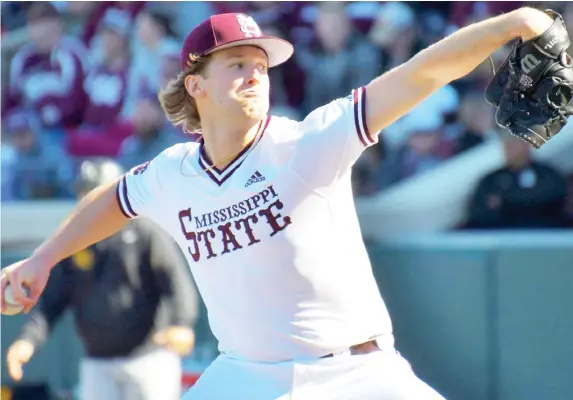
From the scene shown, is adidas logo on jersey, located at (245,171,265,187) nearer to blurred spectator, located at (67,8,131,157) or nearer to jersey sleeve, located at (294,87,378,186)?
jersey sleeve, located at (294,87,378,186)

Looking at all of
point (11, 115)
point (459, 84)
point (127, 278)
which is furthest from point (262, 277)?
point (11, 115)

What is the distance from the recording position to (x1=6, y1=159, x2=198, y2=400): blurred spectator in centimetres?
633

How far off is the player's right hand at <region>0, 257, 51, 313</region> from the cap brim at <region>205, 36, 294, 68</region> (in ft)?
3.12

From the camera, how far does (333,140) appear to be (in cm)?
353

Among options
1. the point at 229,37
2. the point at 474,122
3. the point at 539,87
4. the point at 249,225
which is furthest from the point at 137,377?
the point at 539,87

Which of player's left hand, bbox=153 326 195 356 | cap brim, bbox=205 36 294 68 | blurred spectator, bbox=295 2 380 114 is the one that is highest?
blurred spectator, bbox=295 2 380 114

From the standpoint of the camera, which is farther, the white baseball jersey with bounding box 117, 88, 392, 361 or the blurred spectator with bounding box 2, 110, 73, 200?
the blurred spectator with bounding box 2, 110, 73, 200

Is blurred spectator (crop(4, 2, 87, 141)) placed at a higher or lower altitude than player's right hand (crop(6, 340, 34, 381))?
higher

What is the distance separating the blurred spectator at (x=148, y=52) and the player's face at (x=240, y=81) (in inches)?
206

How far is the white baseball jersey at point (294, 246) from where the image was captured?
11.7 feet

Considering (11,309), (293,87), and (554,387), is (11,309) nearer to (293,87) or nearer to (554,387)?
(554,387)

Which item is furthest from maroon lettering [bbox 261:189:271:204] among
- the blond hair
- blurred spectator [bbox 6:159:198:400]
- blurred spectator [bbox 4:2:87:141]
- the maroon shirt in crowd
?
the maroon shirt in crowd

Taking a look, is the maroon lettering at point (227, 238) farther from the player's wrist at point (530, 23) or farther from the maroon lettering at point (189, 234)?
the player's wrist at point (530, 23)

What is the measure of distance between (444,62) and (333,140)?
1.49 ft
